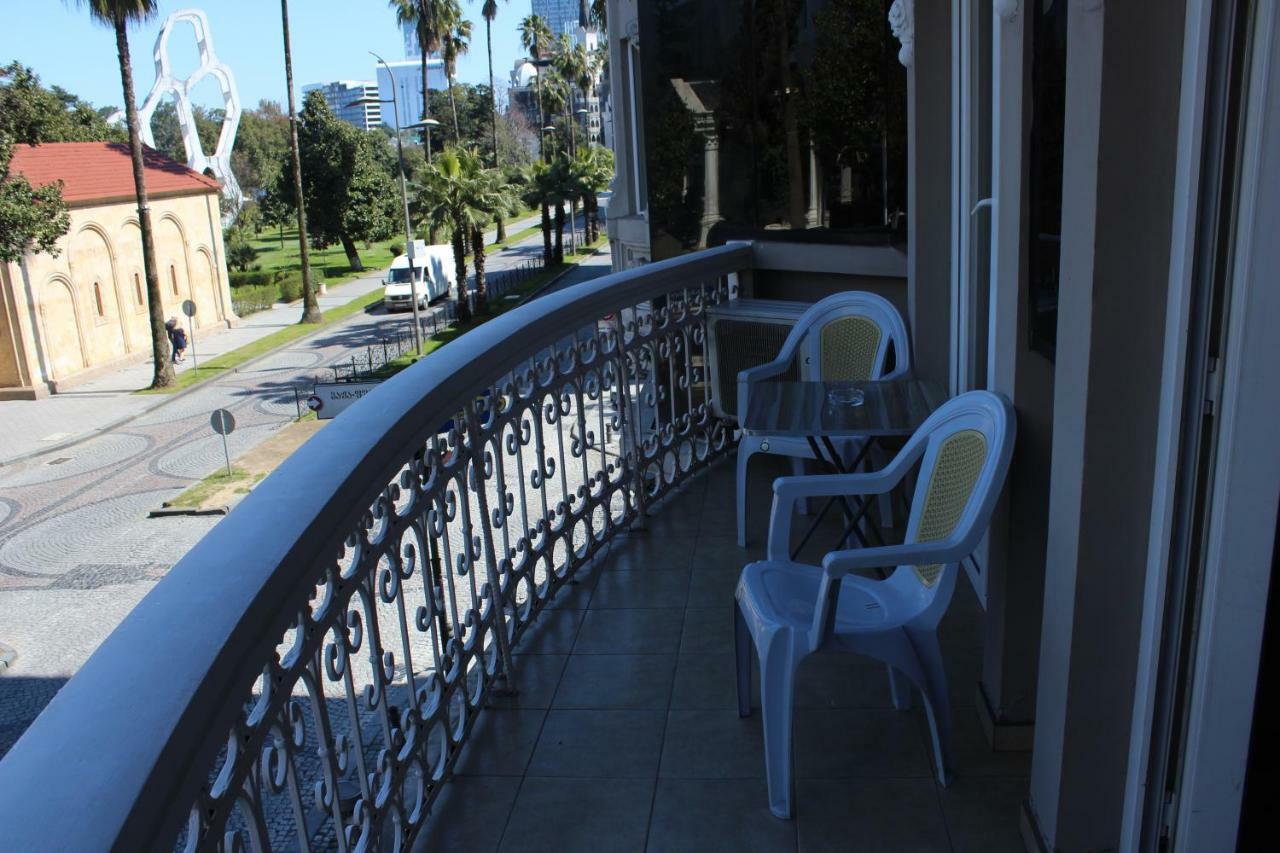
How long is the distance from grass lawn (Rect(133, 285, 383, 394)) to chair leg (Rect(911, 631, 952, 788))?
101 ft

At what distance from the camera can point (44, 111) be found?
3241cm

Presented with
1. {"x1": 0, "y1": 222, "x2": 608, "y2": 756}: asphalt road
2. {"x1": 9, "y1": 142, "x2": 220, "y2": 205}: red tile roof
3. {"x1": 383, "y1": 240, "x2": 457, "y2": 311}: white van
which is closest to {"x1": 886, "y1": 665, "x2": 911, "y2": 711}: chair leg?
{"x1": 0, "y1": 222, "x2": 608, "y2": 756}: asphalt road

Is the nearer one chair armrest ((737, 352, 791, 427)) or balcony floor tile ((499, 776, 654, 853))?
balcony floor tile ((499, 776, 654, 853))

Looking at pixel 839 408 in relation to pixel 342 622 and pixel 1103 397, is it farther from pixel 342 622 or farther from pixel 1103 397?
pixel 342 622

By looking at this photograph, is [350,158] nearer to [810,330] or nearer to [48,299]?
[48,299]

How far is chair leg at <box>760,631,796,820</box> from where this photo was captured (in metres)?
2.50

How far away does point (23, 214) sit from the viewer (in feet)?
87.2

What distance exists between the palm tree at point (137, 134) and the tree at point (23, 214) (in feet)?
6.89

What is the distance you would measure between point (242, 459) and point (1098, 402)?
24.5m

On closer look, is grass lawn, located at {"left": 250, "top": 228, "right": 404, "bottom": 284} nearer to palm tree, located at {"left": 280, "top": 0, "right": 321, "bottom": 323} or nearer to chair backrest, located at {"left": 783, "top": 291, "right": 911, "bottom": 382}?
palm tree, located at {"left": 280, "top": 0, "right": 321, "bottom": 323}

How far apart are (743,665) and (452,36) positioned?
57753 mm

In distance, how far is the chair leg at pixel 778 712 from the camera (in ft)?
8.21

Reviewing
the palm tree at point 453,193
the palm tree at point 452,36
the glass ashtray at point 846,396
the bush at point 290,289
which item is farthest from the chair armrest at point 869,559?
the palm tree at point 452,36

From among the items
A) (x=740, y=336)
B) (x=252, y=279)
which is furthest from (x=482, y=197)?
(x=740, y=336)
